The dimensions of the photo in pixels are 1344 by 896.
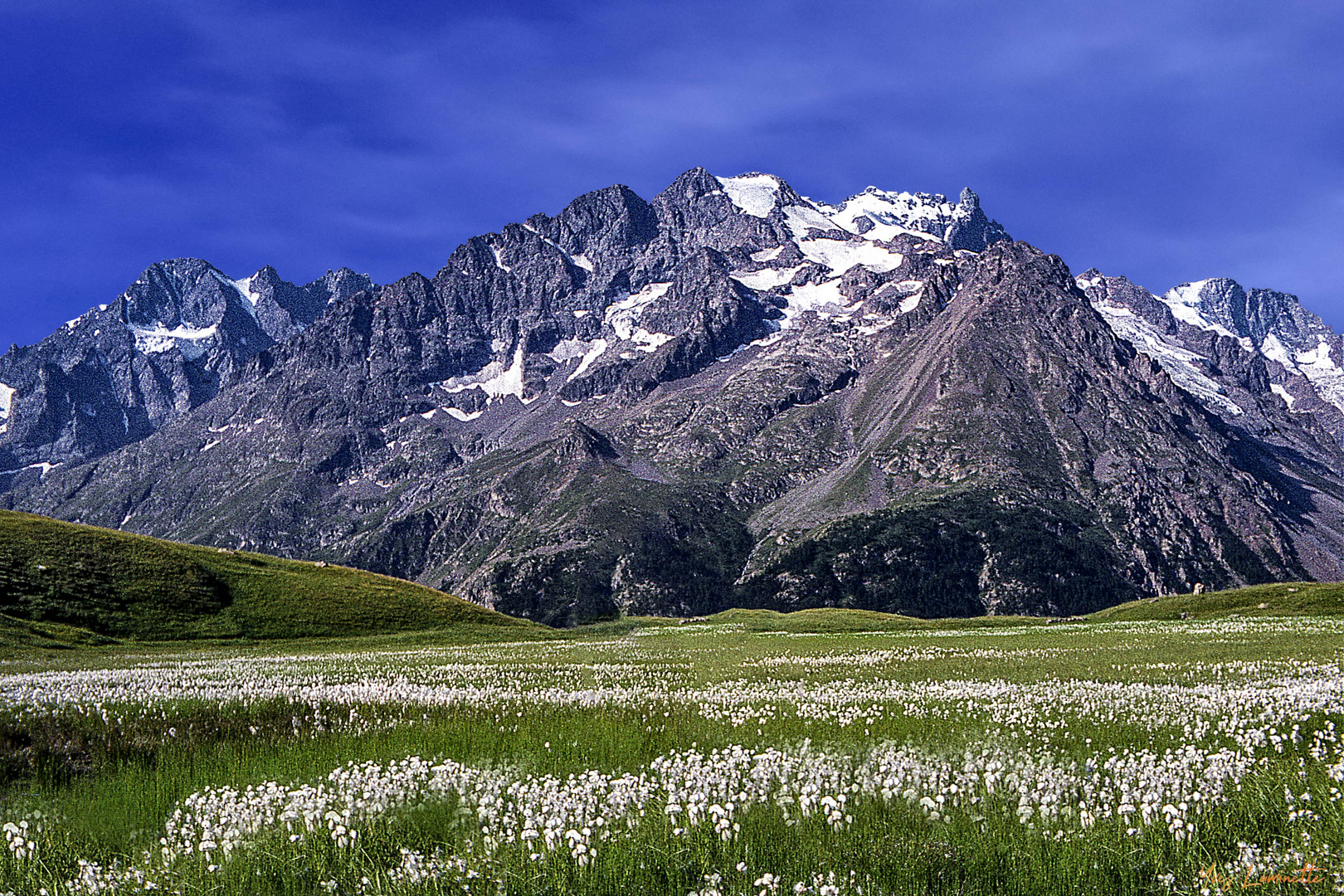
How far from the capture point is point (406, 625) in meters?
74.8

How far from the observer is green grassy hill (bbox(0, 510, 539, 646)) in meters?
60.0

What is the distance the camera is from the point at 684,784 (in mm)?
10000

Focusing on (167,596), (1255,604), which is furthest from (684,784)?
(1255,604)

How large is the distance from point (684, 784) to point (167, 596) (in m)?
70.1

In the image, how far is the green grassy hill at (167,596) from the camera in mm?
60031

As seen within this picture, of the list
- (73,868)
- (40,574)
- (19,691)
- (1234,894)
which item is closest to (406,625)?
(40,574)

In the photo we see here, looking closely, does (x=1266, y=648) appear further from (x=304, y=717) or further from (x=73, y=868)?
(x=73, y=868)

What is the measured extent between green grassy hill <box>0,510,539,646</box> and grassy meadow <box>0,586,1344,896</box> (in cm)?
4242

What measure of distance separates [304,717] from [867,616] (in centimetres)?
8420

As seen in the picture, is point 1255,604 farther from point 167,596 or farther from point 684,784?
point 167,596
